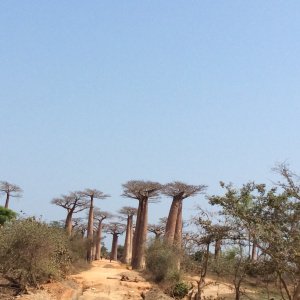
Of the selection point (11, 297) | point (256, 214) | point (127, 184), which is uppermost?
point (127, 184)

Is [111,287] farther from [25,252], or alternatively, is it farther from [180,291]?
[25,252]

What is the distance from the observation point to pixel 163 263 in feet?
72.4

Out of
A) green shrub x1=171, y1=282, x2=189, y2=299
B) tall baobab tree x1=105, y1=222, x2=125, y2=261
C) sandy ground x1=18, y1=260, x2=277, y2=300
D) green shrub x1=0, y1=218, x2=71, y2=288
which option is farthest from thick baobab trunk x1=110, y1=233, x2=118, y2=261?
green shrub x1=0, y1=218, x2=71, y2=288

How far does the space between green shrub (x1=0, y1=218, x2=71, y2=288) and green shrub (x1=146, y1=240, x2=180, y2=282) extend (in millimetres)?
6075

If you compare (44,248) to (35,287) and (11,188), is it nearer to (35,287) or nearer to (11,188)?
(35,287)

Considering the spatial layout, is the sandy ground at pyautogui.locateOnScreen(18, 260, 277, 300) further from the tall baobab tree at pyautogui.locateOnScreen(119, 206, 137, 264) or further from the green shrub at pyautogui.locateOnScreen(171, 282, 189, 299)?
the tall baobab tree at pyautogui.locateOnScreen(119, 206, 137, 264)

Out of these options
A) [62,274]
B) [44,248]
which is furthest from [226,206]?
[62,274]

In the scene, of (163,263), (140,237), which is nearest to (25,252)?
(163,263)

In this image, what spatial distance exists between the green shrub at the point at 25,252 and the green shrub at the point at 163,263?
608 centimetres

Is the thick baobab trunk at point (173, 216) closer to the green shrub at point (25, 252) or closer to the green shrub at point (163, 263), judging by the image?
the green shrub at point (163, 263)

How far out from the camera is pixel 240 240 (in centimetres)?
1360

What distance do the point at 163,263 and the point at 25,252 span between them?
8.09m

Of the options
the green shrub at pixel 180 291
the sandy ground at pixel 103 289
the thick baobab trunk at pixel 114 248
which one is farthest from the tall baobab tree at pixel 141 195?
the thick baobab trunk at pixel 114 248

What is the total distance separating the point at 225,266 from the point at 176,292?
8.92ft
